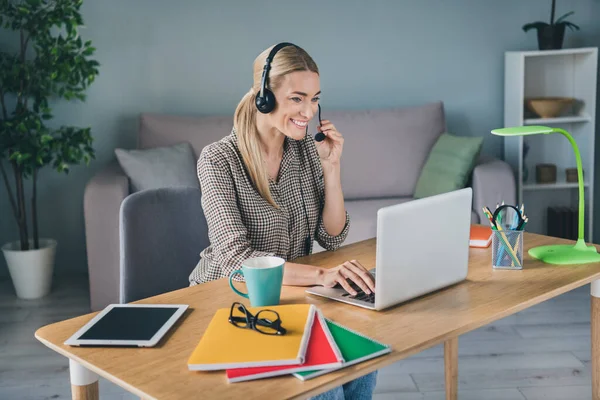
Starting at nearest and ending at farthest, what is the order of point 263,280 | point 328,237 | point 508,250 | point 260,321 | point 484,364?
1. point 260,321
2. point 263,280
3. point 508,250
4. point 328,237
5. point 484,364

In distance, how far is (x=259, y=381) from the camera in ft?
3.70

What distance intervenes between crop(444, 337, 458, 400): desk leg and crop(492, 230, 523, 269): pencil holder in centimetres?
54

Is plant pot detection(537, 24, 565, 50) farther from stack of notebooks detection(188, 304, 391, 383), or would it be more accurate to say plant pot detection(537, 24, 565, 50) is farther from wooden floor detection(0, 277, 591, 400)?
stack of notebooks detection(188, 304, 391, 383)

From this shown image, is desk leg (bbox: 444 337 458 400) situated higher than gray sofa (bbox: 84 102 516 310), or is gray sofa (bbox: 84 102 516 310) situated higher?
gray sofa (bbox: 84 102 516 310)

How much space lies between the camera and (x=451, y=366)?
7.43 feet

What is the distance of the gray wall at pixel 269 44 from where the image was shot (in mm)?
4145

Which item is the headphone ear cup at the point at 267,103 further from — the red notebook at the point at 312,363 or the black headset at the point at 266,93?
the red notebook at the point at 312,363

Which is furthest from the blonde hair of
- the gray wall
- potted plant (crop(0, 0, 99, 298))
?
the gray wall

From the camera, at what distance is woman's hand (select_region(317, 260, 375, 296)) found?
152 cm

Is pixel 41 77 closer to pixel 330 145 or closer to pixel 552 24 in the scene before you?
pixel 330 145

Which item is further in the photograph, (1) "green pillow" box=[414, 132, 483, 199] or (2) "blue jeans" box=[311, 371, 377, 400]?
(1) "green pillow" box=[414, 132, 483, 199]

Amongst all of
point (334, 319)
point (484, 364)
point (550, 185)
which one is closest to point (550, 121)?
point (550, 185)

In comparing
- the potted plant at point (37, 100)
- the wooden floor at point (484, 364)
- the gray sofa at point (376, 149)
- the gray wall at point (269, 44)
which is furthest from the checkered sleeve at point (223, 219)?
the gray wall at point (269, 44)

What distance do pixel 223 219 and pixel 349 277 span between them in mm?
366
